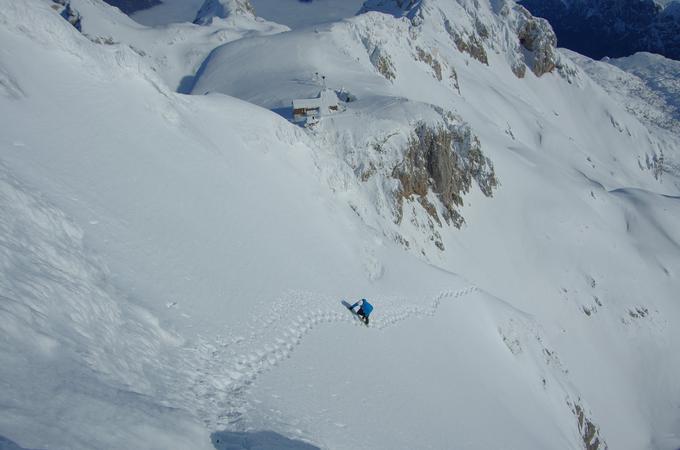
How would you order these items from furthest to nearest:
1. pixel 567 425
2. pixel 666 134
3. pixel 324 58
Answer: pixel 666 134
pixel 324 58
pixel 567 425

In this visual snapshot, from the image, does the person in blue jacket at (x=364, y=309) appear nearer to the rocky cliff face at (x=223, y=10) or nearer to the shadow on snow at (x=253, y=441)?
the shadow on snow at (x=253, y=441)

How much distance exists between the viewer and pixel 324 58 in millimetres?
58438

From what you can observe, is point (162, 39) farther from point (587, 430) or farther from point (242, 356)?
point (587, 430)

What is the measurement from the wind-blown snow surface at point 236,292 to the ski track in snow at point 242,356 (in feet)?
0.24

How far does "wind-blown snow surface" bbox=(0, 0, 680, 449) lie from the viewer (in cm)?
851

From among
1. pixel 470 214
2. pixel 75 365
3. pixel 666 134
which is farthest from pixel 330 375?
pixel 666 134

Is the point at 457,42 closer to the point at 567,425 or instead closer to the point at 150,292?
the point at 567,425

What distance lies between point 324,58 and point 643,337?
50.5 m

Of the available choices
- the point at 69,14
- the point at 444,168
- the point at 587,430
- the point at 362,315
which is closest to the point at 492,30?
the point at 444,168

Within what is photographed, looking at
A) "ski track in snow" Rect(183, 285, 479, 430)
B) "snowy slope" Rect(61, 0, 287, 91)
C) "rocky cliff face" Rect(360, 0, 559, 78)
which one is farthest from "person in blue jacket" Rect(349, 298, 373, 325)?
"rocky cliff face" Rect(360, 0, 559, 78)

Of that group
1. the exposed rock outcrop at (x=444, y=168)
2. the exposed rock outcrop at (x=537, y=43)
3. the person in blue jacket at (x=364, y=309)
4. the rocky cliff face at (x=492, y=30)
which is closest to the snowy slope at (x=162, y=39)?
the exposed rock outcrop at (x=444, y=168)

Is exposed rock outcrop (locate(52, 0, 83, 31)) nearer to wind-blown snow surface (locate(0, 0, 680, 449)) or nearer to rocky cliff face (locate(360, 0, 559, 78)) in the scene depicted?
wind-blown snow surface (locate(0, 0, 680, 449))

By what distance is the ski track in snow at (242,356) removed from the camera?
31.3ft

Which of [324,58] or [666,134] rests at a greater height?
[666,134]
